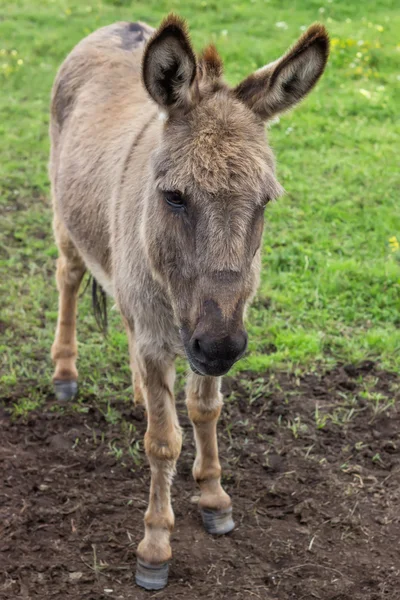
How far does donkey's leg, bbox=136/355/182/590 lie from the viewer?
12.7 ft

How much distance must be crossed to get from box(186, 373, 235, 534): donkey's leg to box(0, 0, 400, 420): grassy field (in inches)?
50.4

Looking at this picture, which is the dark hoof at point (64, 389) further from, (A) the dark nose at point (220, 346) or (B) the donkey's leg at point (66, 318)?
(A) the dark nose at point (220, 346)

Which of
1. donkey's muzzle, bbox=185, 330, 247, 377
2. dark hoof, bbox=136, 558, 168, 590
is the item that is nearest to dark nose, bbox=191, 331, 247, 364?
donkey's muzzle, bbox=185, 330, 247, 377

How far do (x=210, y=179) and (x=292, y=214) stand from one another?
461 cm

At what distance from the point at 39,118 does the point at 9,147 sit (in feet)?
3.02

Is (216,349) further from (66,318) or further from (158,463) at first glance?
(66,318)

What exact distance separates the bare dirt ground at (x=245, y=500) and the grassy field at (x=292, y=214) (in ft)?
1.07

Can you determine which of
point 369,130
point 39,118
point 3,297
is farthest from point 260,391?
point 39,118

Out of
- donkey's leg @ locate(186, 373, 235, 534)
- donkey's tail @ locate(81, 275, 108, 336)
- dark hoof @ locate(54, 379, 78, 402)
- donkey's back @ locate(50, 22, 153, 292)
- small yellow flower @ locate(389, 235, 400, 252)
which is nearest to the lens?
donkey's leg @ locate(186, 373, 235, 534)

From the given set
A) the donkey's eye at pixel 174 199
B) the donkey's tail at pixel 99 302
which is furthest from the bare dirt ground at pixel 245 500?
the donkey's eye at pixel 174 199

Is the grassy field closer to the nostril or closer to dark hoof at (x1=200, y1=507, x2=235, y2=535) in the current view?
dark hoof at (x1=200, y1=507, x2=235, y2=535)

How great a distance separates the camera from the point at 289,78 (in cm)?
331

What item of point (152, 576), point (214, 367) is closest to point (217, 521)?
point (152, 576)

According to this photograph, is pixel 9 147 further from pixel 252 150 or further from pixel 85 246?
pixel 252 150
